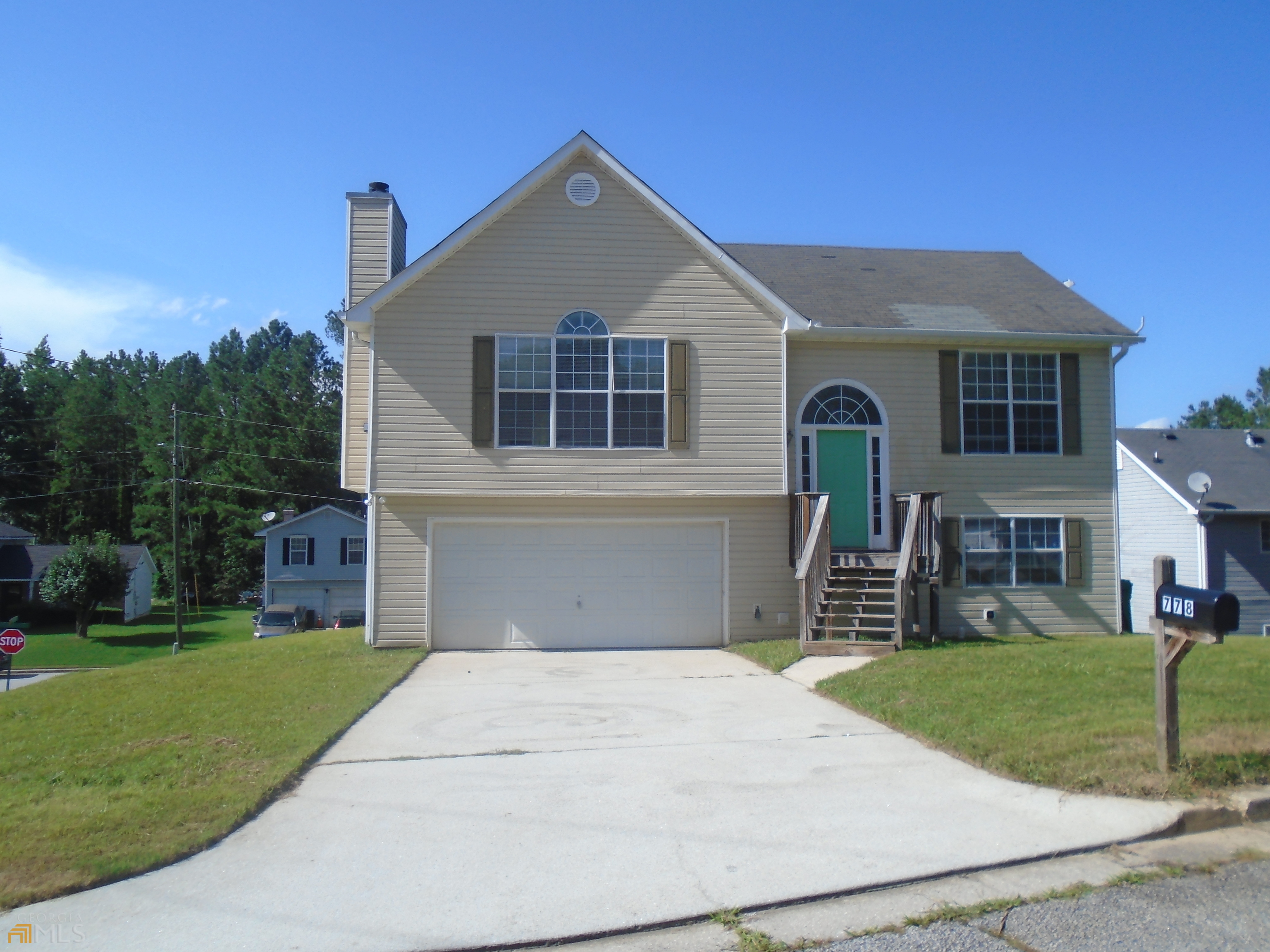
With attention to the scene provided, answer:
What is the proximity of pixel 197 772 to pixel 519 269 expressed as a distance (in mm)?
8776

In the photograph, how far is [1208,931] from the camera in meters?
4.09

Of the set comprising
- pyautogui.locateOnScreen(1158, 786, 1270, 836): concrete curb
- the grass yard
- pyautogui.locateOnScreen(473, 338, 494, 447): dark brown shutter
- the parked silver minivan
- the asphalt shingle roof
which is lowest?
the grass yard

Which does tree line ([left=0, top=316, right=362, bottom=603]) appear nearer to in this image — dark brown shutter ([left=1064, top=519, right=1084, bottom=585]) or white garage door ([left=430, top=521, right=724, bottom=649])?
white garage door ([left=430, top=521, right=724, bottom=649])

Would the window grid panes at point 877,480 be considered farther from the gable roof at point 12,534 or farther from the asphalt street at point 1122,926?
the gable roof at point 12,534

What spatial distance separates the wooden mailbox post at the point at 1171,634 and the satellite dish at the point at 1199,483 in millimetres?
18824

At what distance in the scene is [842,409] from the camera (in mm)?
14695

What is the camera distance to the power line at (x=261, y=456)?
5662cm

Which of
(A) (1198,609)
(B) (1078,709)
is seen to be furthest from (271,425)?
(A) (1198,609)

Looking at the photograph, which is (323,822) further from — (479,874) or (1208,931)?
(1208,931)

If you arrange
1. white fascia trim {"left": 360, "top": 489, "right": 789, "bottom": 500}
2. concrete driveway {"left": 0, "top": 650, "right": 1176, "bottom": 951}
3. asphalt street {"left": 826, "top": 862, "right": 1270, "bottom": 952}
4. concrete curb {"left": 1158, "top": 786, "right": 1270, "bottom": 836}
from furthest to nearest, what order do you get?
white fascia trim {"left": 360, "top": 489, "right": 789, "bottom": 500}
concrete curb {"left": 1158, "top": 786, "right": 1270, "bottom": 836}
concrete driveway {"left": 0, "top": 650, "right": 1176, "bottom": 951}
asphalt street {"left": 826, "top": 862, "right": 1270, "bottom": 952}

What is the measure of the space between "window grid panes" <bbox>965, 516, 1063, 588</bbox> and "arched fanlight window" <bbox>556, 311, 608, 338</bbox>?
6.57 metres

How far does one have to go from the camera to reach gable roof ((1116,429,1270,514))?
23.5m

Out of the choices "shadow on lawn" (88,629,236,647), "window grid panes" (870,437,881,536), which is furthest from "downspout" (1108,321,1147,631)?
"shadow on lawn" (88,629,236,647)

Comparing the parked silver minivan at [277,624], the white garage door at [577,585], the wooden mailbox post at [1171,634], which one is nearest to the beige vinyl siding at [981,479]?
the white garage door at [577,585]
